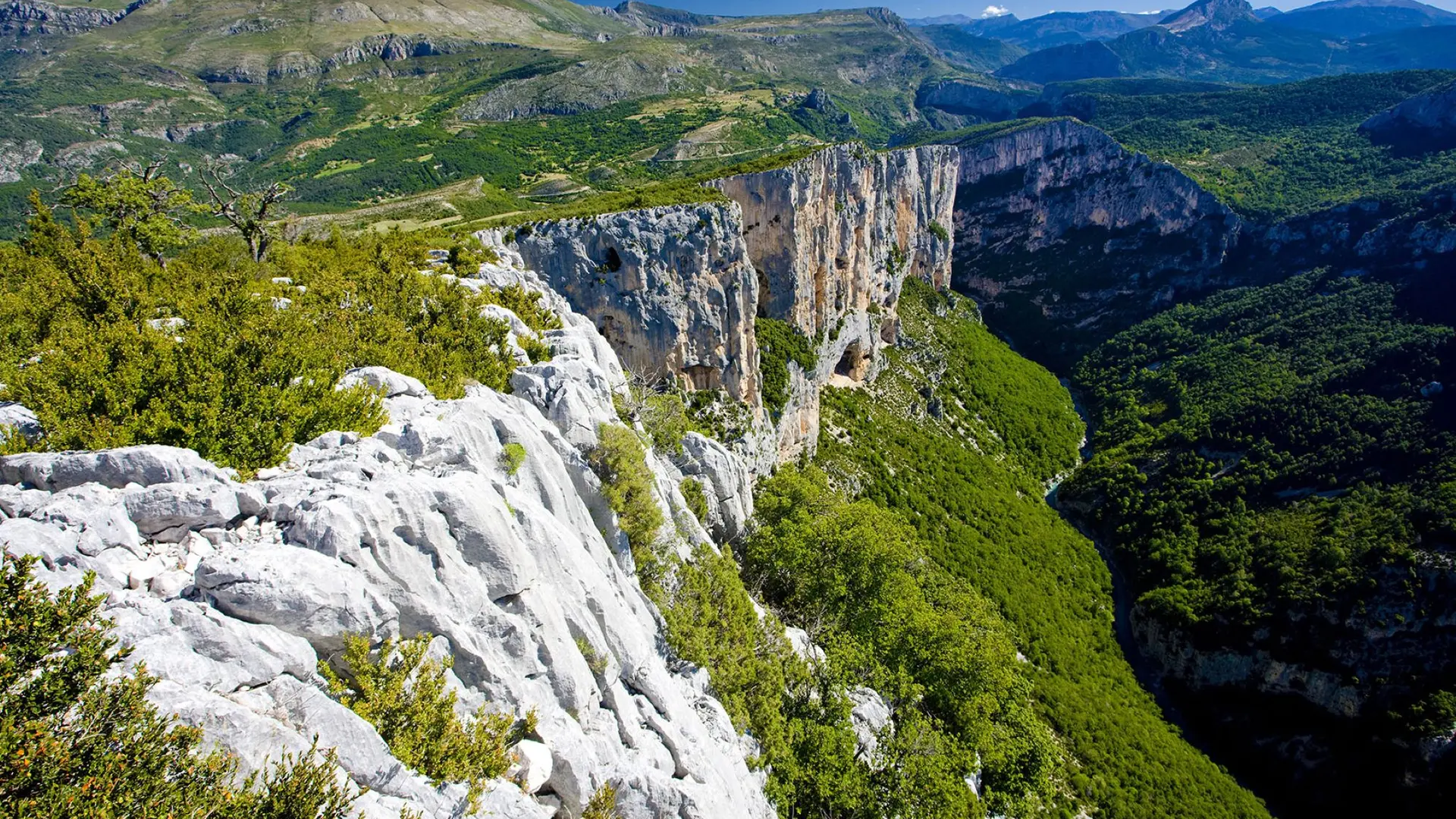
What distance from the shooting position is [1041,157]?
138m

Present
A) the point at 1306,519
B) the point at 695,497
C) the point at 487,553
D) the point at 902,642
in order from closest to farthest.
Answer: the point at 487,553 < the point at 695,497 < the point at 902,642 < the point at 1306,519

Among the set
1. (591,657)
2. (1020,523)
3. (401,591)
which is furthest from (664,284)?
(1020,523)

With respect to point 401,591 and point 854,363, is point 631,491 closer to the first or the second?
point 401,591

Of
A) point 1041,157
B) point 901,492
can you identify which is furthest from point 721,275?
point 1041,157

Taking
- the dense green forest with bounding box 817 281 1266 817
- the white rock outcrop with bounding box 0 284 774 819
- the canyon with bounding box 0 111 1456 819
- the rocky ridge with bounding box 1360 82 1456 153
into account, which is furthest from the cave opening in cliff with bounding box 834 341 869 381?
the rocky ridge with bounding box 1360 82 1456 153

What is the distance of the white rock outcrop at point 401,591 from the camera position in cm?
914

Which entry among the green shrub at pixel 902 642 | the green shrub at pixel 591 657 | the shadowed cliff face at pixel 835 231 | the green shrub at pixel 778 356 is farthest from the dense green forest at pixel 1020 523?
the green shrub at pixel 591 657

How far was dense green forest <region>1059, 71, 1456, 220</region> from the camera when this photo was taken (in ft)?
354

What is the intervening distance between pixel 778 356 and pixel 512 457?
43003 millimetres

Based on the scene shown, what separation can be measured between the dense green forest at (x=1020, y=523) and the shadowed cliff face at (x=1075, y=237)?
2891 centimetres

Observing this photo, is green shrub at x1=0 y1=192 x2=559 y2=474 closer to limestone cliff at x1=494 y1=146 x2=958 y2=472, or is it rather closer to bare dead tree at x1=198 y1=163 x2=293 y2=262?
bare dead tree at x1=198 y1=163 x2=293 y2=262

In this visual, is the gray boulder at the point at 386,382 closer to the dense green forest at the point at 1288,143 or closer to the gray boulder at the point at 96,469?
the gray boulder at the point at 96,469

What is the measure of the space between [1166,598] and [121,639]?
2795 inches

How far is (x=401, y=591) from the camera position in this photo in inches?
459
